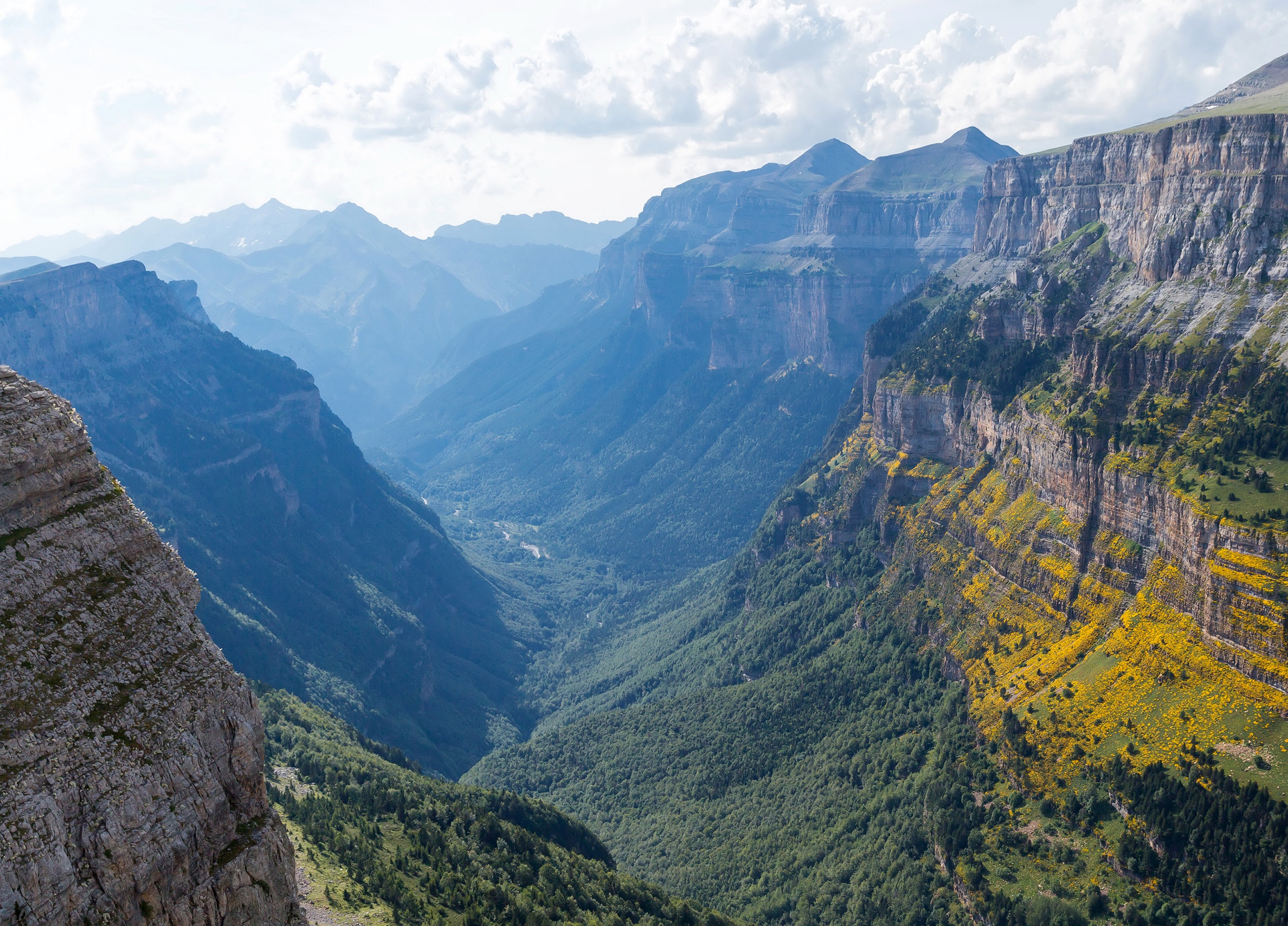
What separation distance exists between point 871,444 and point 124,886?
520 feet

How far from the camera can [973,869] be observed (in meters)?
88.6

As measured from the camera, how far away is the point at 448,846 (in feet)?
274

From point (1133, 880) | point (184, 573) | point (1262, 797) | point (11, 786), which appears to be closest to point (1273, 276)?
point (1262, 797)

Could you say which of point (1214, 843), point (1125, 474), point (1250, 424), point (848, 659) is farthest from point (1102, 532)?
point (848, 659)

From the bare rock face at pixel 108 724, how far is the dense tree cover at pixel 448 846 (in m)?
38.1

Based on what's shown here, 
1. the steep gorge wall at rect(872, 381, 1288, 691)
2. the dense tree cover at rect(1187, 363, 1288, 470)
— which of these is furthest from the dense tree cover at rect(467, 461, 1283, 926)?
the dense tree cover at rect(1187, 363, 1288, 470)

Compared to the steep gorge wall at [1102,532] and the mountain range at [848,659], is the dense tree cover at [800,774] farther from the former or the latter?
the steep gorge wall at [1102,532]

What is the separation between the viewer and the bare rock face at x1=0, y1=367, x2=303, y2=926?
2939 centimetres

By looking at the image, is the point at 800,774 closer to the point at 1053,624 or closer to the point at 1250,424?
the point at 1053,624

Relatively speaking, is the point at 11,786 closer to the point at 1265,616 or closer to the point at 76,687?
the point at 76,687

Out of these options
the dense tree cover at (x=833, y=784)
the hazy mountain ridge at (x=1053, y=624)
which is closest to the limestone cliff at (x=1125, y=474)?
the hazy mountain ridge at (x=1053, y=624)

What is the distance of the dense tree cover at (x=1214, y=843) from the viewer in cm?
6931

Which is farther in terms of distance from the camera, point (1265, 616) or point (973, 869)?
point (973, 869)

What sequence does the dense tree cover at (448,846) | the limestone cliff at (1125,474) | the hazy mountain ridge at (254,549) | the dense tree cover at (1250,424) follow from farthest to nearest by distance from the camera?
the hazy mountain ridge at (254,549), the dense tree cover at (1250,424), the limestone cliff at (1125,474), the dense tree cover at (448,846)
